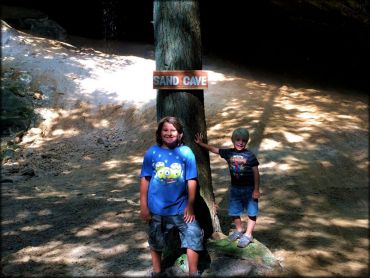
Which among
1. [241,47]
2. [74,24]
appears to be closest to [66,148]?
[241,47]

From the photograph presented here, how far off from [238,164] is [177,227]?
2.88 feet

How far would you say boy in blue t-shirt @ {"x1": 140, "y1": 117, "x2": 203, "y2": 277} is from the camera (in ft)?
11.0

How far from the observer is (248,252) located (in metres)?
3.80

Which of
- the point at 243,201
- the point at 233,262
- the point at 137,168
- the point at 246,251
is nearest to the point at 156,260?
the point at 233,262

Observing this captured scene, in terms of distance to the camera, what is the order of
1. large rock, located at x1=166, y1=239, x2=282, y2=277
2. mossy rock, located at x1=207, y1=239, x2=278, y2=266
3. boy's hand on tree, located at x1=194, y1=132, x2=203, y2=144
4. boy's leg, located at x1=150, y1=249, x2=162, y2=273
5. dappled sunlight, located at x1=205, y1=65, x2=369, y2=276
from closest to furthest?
boy's leg, located at x1=150, y1=249, x2=162, y2=273 < large rock, located at x1=166, y1=239, x2=282, y2=277 < mossy rock, located at x1=207, y1=239, x2=278, y2=266 < boy's hand on tree, located at x1=194, y1=132, x2=203, y2=144 < dappled sunlight, located at x1=205, y1=65, x2=369, y2=276

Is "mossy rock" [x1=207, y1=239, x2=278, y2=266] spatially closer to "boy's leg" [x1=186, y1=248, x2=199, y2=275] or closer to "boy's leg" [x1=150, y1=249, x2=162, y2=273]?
"boy's leg" [x1=186, y1=248, x2=199, y2=275]

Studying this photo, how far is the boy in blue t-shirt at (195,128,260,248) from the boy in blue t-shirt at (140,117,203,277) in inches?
24.3

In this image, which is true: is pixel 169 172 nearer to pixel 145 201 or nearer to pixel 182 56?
pixel 145 201

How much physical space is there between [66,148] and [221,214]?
535 centimetres

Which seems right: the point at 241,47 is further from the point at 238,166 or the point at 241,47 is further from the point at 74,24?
the point at 238,166

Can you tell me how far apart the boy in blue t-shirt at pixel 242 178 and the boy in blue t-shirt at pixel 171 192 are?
617mm

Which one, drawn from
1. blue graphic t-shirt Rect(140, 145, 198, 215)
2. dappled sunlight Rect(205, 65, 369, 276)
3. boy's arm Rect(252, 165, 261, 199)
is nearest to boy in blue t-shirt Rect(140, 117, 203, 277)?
blue graphic t-shirt Rect(140, 145, 198, 215)

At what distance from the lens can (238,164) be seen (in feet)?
12.7

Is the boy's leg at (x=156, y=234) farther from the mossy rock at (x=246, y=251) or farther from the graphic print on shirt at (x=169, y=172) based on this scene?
the mossy rock at (x=246, y=251)
